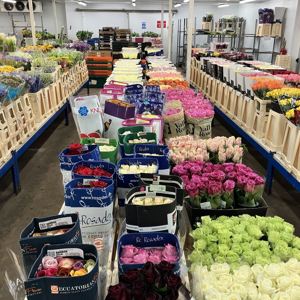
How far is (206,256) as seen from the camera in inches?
62.5

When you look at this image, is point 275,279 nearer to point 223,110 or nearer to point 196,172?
point 196,172

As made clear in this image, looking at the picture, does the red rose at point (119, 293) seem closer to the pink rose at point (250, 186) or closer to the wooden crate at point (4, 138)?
the pink rose at point (250, 186)

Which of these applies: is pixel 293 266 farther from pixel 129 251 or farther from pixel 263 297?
pixel 129 251

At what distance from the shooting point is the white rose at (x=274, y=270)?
1.45 metres

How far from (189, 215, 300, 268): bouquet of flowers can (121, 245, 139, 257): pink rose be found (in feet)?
0.90

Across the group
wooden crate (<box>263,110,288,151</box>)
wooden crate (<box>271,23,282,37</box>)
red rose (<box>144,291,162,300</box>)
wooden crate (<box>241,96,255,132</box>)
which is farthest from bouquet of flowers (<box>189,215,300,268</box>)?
wooden crate (<box>271,23,282,37</box>)

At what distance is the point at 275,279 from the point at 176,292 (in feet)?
1.45

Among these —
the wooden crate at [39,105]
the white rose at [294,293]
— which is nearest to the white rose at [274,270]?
the white rose at [294,293]

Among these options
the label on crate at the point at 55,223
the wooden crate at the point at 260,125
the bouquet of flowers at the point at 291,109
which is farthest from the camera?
the wooden crate at the point at 260,125

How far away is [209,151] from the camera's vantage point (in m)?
2.74

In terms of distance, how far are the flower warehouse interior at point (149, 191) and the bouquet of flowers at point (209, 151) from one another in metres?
0.01

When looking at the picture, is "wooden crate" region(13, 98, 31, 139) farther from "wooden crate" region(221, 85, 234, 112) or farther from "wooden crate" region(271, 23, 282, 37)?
"wooden crate" region(271, 23, 282, 37)

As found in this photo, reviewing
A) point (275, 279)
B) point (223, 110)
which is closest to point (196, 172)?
point (275, 279)

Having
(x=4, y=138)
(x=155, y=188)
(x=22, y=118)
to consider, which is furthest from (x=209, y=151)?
(x=22, y=118)
